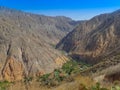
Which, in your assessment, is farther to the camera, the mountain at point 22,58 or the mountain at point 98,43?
the mountain at point 98,43

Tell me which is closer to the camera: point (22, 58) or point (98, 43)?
point (22, 58)

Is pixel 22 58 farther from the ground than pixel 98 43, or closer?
closer

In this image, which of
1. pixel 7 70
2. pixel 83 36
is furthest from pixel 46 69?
pixel 83 36

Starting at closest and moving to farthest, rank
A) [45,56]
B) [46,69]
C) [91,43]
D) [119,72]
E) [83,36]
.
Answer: [119,72] → [46,69] → [45,56] → [91,43] → [83,36]

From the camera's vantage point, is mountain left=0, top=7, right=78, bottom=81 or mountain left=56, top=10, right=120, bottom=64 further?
mountain left=56, top=10, right=120, bottom=64

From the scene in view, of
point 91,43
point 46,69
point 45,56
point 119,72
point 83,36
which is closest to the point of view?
point 119,72

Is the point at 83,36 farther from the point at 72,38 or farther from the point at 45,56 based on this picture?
the point at 45,56

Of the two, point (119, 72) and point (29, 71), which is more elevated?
point (119, 72)

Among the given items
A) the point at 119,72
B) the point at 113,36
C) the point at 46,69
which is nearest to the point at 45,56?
the point at 46,69

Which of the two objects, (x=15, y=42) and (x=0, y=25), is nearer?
(x=15, y=42)

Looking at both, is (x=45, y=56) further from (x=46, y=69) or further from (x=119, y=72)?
(x=119, y=72)
